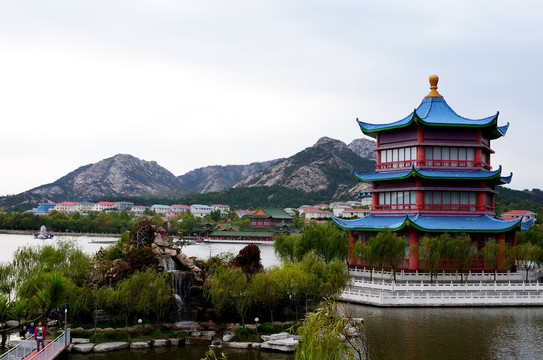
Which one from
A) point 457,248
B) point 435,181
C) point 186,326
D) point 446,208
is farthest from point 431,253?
point 186,326

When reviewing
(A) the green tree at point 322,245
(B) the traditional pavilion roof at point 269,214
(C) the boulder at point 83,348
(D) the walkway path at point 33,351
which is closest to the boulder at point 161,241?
(C) the boulder at point 83,348

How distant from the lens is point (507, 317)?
1132 inches

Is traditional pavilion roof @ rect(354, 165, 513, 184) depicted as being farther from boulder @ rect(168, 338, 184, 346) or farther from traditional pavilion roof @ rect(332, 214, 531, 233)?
boulder @ rect(168, 338, 184, 346)

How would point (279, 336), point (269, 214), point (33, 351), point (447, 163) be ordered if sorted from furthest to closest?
1. point (269, 214)
2. point (447, 163)
3. point (279, 336)
4. point (33, 351)

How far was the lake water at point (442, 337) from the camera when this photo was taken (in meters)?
21.5

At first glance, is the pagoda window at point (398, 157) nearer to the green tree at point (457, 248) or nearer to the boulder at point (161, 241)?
the green tree at point (457, 248)

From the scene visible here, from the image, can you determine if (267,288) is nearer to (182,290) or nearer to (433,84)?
(182,290)

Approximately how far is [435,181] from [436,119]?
16.1 feet

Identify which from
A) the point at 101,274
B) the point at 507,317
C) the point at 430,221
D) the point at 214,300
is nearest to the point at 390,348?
the point at 214,300

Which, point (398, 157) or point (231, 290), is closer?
point (231, 290)

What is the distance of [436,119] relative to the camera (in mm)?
41250

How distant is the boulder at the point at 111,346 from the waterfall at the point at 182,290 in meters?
4.20

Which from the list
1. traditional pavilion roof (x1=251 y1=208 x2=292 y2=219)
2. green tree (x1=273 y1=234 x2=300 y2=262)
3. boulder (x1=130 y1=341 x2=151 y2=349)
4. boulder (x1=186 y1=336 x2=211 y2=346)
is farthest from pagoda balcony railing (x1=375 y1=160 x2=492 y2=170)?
traditional pavilion roof (x1=251 y1=208 x2=292 y2=219)

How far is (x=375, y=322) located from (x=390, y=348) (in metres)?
4.94
